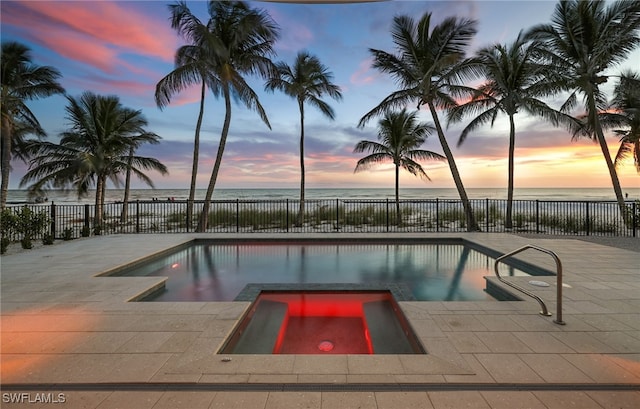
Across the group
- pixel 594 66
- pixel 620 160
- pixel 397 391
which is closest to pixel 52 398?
pixel 397 391

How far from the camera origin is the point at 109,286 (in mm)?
4465

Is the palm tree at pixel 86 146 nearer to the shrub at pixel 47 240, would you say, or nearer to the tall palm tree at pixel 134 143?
the tall palm tree at pixel 134 143

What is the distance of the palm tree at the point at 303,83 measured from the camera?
12.8 meters

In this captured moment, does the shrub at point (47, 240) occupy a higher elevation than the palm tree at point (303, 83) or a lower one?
lower

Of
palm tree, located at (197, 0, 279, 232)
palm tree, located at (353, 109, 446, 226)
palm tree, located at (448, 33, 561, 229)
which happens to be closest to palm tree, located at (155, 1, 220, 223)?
palm tree, located at (197, 0, 279, 232)

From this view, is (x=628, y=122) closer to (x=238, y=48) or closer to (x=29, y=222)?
(x=238, y=48)

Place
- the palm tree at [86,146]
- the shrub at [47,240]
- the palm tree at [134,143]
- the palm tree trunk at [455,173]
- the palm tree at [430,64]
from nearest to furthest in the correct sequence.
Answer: the shrub at [47,240], the palm tree at [430,64], the palm tree trunk at [455,173], the palm tree at [86,146], the palm tree at [134,143]

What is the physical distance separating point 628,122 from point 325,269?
16.4m

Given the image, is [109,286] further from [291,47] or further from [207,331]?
[291,47]

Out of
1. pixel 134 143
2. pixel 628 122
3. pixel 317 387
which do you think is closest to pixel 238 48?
pixel 134 143

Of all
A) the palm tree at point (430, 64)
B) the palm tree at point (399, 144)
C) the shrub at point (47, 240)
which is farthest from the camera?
the palm tree at point (399, 144)

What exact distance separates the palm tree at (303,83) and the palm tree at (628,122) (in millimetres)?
11558

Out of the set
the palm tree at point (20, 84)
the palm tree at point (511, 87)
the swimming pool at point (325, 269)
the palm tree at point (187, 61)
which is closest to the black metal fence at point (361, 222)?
the palm tree at point (511, 87)

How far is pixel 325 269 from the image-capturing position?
253 inches
